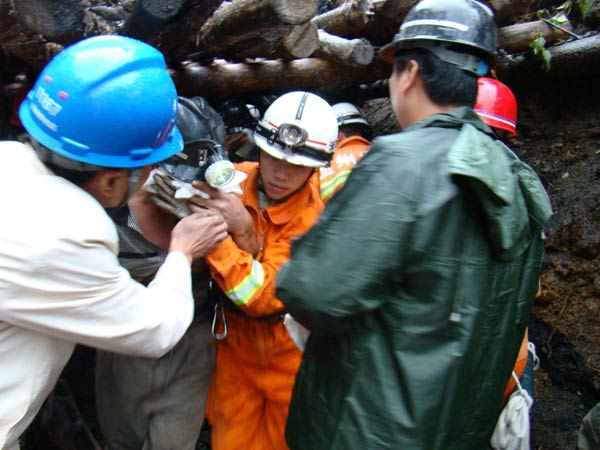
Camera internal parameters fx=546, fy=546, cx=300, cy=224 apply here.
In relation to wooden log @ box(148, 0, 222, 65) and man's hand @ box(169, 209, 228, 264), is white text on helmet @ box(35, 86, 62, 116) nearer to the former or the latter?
man's hand @ box(169, 209, 228, 264)

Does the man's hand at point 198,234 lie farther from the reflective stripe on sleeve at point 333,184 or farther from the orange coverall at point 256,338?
the reflective stripe on sleeve at point 333,184

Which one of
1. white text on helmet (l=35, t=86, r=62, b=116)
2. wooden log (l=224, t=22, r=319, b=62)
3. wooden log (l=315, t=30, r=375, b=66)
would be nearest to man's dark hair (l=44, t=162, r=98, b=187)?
white text on helmet (l=35, t=86, r=62, b=116)

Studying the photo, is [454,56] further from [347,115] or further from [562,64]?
[347,115]

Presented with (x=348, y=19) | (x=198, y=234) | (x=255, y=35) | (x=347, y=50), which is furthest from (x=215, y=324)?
(x=348, y=19)

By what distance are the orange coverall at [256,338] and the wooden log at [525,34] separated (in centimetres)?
153

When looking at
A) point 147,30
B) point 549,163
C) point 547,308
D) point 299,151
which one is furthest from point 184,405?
point 549,163

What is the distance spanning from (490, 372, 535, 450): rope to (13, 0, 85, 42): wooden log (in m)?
2.59

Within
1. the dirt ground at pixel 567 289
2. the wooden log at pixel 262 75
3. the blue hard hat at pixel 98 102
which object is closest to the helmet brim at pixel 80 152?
the blue hard hat at pixel 98 102

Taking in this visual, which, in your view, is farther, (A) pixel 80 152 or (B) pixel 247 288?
(B) pixel 247 288

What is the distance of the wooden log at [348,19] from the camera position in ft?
11.0

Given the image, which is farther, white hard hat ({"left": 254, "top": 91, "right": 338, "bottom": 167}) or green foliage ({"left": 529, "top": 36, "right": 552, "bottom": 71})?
green foliage ({"left": 529, "top": 36, "right": 552, "bottom": 71})

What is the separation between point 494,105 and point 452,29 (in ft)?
5.66

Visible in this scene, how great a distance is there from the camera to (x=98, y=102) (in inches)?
65.1

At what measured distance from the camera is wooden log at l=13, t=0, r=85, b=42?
85.1 inches
